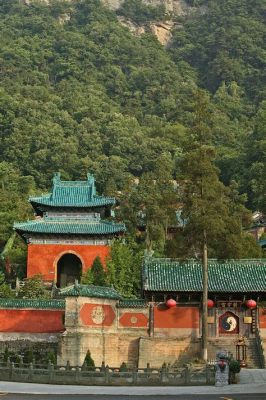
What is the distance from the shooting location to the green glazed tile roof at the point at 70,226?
44562 millimetres

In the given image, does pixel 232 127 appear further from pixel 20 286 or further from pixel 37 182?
pixel 20 286

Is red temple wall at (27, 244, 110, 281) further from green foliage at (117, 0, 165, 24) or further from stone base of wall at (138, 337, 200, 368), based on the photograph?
green foliage at (117, 0, 165, 24)

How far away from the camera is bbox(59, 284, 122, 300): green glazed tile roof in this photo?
31188 mm

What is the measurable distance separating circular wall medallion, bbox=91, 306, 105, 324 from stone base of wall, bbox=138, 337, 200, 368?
223cm

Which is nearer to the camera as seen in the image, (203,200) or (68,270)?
(203,200)

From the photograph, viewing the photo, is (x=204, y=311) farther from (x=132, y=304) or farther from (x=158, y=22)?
(x=158, y=22)

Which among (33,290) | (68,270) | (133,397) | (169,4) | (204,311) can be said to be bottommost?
(133,397)

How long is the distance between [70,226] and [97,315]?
14.5m

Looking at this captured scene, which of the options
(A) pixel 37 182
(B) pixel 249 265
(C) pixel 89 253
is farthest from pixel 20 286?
(A) pixel 37 182

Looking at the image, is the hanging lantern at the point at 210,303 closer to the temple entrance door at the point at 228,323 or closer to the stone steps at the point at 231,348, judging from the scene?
the temple entrance door at the point at 228,323

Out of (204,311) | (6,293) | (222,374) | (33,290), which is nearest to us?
(222,374)

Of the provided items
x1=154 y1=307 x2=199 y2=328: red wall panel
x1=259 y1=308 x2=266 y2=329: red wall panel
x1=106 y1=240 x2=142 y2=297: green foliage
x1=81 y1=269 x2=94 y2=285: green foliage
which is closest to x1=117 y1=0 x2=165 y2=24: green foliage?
x1=106 y1=240 x2=142 y2=297: green foliage

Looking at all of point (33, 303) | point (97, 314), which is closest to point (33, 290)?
point (33, 303)

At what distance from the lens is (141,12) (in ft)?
464
